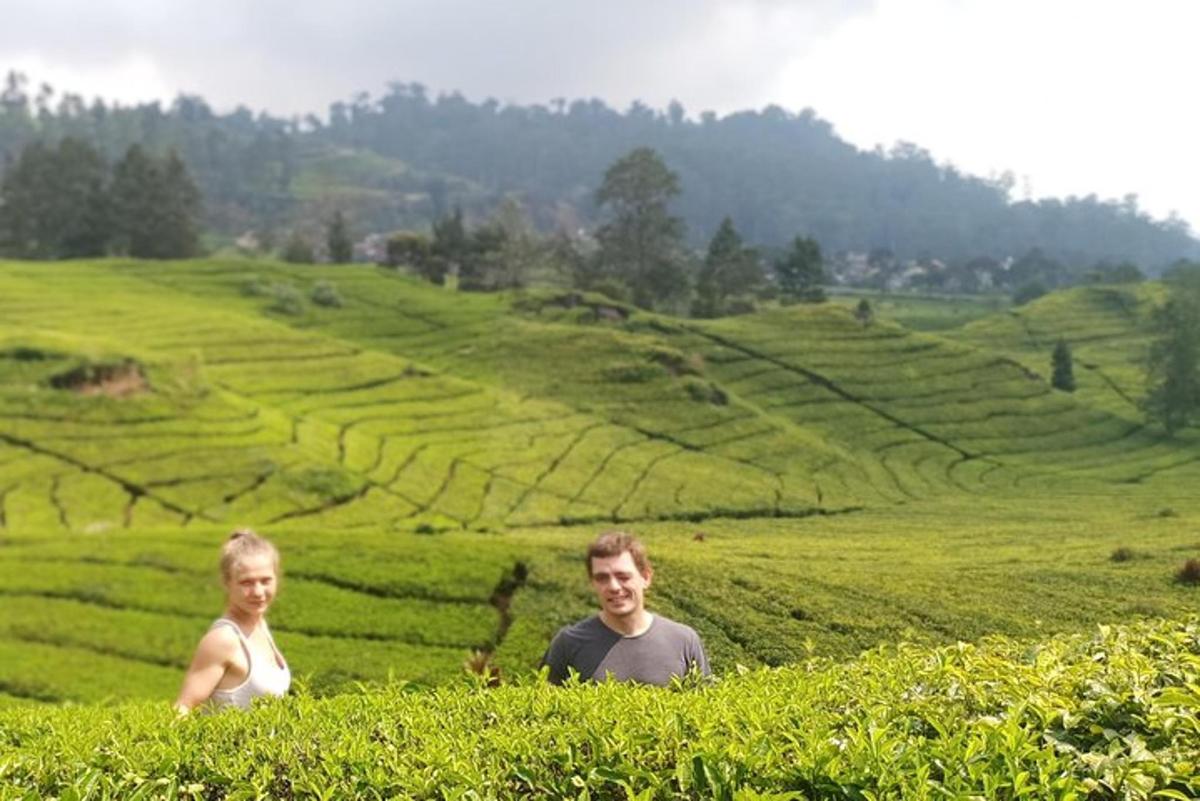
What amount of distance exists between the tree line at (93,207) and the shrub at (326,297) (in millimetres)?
23012

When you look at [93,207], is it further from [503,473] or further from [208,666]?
[208,666]

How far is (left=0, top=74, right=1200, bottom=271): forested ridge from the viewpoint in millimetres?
106562

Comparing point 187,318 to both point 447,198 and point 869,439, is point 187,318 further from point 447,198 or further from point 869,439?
point 447,198

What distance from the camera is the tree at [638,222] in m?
45.8

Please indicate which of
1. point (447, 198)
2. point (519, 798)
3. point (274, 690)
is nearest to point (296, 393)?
point (274, 690)

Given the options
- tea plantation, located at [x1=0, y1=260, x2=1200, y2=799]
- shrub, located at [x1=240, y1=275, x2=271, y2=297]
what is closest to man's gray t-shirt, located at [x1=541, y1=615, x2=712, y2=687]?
tea plantation, located at [x1=0, y1=260, x2=1200, y2=799]

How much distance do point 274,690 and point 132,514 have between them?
17449mm

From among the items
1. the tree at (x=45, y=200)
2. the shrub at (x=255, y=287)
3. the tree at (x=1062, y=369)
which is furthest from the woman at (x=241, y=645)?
the tree at (x=45, y=200)

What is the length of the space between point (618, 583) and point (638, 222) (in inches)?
1713

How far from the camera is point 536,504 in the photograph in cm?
2056

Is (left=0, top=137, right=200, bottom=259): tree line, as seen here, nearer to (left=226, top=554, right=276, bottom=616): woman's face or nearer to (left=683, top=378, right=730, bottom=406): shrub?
(left=683, top=378, right=730, bottom=406): shrub

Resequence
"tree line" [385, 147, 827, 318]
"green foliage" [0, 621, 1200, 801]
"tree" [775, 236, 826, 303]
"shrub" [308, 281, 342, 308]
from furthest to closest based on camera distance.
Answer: "shrub" [308, 281, 342, 308]
"tree line" [385, 147, 827, 318]
"tree" [775, 236, 826, 303]
"green foliage" [0, 621, 1200, 801]

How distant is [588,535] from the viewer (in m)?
15.5

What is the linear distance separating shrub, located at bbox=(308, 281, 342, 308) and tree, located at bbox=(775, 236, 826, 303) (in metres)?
19.1
